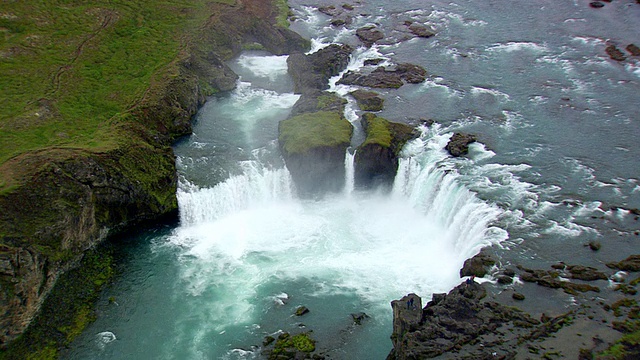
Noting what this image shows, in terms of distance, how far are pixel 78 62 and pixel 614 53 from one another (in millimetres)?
56643

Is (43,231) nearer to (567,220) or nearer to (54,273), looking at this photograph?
(54,273)

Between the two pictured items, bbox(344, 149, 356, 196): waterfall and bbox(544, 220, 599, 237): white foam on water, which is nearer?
bbox(544, 220, 599, 237): white foam on water

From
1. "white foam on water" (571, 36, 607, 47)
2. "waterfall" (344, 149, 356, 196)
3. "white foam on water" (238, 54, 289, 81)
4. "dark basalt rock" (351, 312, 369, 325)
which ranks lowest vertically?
"dark basalt rock" (351, 312, 369, 325)

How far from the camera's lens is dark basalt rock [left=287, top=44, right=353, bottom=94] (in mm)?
60312

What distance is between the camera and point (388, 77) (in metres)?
61.6

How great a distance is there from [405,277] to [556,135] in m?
21.0

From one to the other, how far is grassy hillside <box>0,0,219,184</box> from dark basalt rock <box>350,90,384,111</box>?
2020cm

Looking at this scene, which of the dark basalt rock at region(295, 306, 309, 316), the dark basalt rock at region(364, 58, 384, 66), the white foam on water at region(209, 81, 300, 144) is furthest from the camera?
the dark basalt rock at region(364, 58, 384, 66)

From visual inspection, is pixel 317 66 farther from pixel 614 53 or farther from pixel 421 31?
pixel 614 53

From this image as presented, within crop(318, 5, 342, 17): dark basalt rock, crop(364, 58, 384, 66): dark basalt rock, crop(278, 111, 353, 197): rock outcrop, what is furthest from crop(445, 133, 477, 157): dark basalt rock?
crop(318, 5, 342, 17): dark basalt rock

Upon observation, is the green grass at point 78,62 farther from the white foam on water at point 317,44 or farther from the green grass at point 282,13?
the white foam on water at point 317,44

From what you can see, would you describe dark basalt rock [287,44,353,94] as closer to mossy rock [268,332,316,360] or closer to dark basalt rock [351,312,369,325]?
dark basalt rock [351,312,369,325]

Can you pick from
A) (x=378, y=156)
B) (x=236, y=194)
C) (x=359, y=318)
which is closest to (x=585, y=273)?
(x=359, y=318)

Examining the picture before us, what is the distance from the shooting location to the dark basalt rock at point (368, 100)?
55.9 metres
